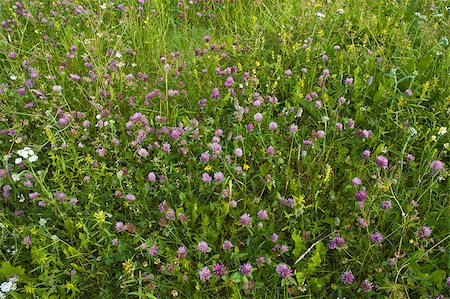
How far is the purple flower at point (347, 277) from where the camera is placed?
1.95 meters

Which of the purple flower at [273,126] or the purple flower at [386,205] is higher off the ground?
the purple flower at [273,126]

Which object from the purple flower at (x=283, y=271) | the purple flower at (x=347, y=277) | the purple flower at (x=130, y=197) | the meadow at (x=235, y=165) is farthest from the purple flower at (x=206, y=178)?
the purple flower at (x=347, y=277)

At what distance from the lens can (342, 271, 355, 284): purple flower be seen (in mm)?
1945

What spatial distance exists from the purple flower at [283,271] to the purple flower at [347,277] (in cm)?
26

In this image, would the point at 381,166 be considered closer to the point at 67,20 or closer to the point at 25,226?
the point at 25,226

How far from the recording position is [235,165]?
2295 millimetres

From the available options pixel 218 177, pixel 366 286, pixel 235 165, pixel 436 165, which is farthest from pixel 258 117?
pixel 366 286

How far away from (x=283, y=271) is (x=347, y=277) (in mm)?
303

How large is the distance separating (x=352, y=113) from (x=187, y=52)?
1.46m

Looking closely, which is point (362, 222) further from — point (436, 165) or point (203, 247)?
point (203, 247)

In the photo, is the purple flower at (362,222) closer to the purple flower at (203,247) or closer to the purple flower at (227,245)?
the purple flower at (227,245)

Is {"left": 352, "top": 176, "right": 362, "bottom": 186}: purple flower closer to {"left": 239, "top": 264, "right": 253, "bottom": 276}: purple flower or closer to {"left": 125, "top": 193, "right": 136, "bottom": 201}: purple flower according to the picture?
{"left": 239, "top": 264, "right": 253, "bottom": 276}: purple flower

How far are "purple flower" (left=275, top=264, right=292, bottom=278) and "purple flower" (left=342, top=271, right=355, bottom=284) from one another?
26 centimetres

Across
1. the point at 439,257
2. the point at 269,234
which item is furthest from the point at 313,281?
the point at 439,257
